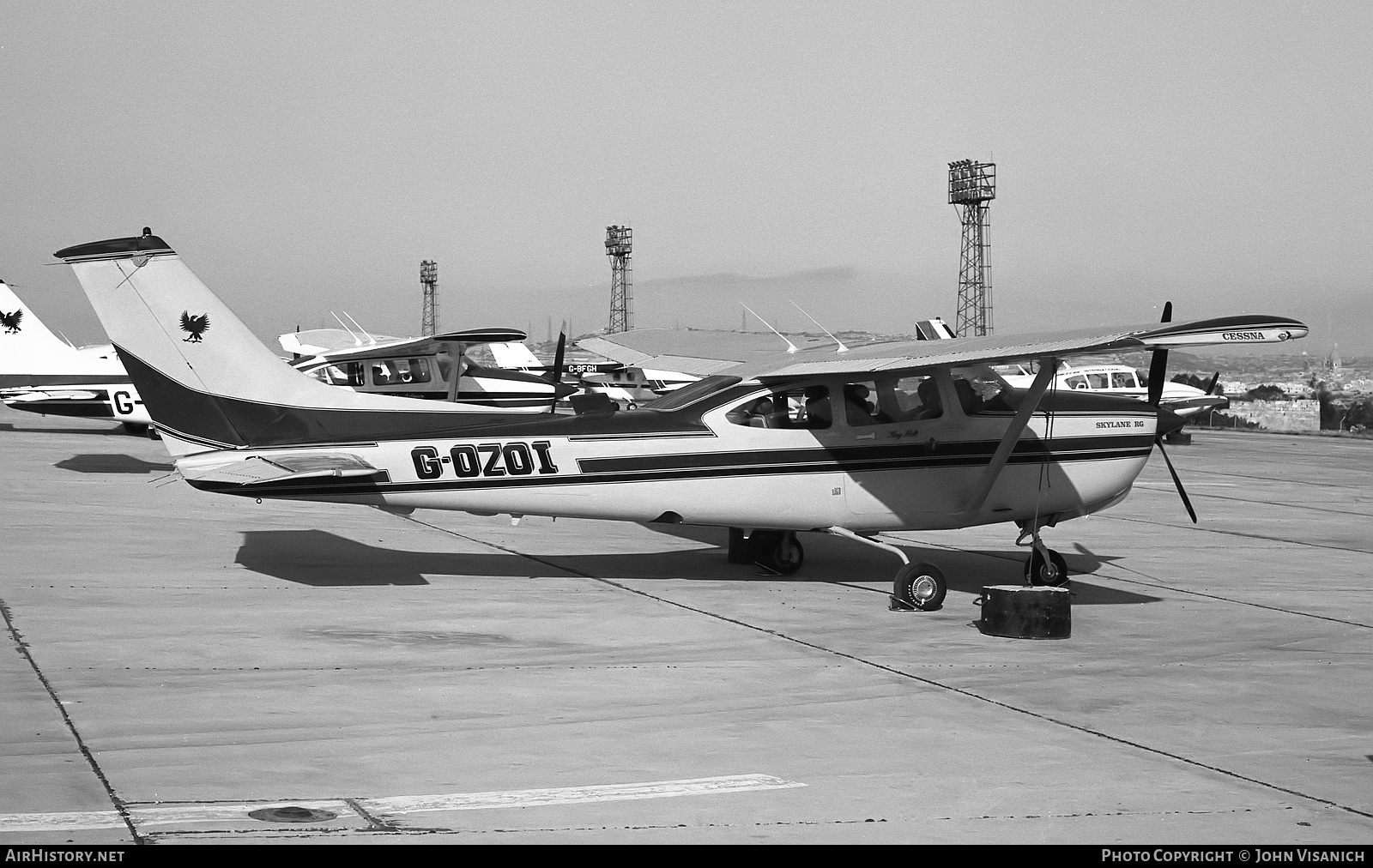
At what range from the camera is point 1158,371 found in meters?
12.4

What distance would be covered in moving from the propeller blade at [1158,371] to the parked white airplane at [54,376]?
18.8 meters

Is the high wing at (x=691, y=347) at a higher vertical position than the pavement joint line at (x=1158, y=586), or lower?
higher

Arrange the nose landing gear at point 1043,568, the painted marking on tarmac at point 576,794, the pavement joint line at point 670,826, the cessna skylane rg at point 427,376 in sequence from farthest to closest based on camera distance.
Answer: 1. the cessna skylane rg at point 427,376
2. the nose landing gear at point 1043,568
3. the painted marking on tarmac at point 576,794
4. the pavement joint line at point 670,826

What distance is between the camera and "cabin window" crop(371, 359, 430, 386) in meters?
24.8

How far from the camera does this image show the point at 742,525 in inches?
461

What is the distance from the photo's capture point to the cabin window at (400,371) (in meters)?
24.8

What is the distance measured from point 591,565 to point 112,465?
13.3 metres

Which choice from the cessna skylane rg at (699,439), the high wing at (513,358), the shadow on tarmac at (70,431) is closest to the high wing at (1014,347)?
the cessna skylane rg at (699,439)

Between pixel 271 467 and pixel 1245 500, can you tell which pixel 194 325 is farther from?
pixel 1245 500

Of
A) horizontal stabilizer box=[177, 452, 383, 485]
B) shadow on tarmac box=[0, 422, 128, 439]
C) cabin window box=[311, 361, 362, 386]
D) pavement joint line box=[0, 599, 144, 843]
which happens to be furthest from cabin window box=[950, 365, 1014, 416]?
shadow on tarmac box=[0, 422, 128, 439]

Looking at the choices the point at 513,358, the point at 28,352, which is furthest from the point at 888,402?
the point at 513,358

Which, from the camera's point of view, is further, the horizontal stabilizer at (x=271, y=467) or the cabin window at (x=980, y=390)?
the cabin window at (x=980, y=390)

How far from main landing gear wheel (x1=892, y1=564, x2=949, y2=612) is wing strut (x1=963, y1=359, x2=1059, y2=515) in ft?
3.41

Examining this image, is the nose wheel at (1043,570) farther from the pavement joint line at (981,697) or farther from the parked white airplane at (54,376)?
the parked white airplane at (54,376)
